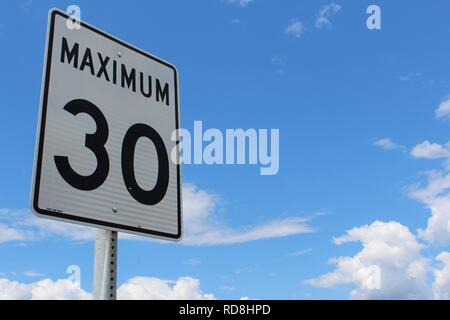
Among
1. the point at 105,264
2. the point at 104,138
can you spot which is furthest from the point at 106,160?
the point at 105,264

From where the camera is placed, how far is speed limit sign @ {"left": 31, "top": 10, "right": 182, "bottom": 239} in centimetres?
247

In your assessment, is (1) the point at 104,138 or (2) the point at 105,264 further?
(1) the point at 104,138

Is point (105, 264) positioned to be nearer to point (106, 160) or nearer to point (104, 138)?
point (106, 160)

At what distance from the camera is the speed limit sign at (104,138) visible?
8.11ft

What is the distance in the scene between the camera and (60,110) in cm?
259

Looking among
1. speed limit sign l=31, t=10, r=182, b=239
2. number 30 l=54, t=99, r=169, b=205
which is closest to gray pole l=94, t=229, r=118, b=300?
speed limit sign l=31, t=10, r=182, b=239

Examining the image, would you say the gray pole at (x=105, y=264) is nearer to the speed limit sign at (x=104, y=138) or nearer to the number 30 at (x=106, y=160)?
the speed limit sign at (x=104, y=138)

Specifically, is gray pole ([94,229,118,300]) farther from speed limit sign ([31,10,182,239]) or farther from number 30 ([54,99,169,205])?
number 30 ([54,99,169,205])

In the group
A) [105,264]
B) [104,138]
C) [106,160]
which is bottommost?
[105,264]

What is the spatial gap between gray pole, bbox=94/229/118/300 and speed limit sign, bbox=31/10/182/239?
0.25ft

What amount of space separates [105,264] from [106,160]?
62 cm

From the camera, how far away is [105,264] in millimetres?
2510
